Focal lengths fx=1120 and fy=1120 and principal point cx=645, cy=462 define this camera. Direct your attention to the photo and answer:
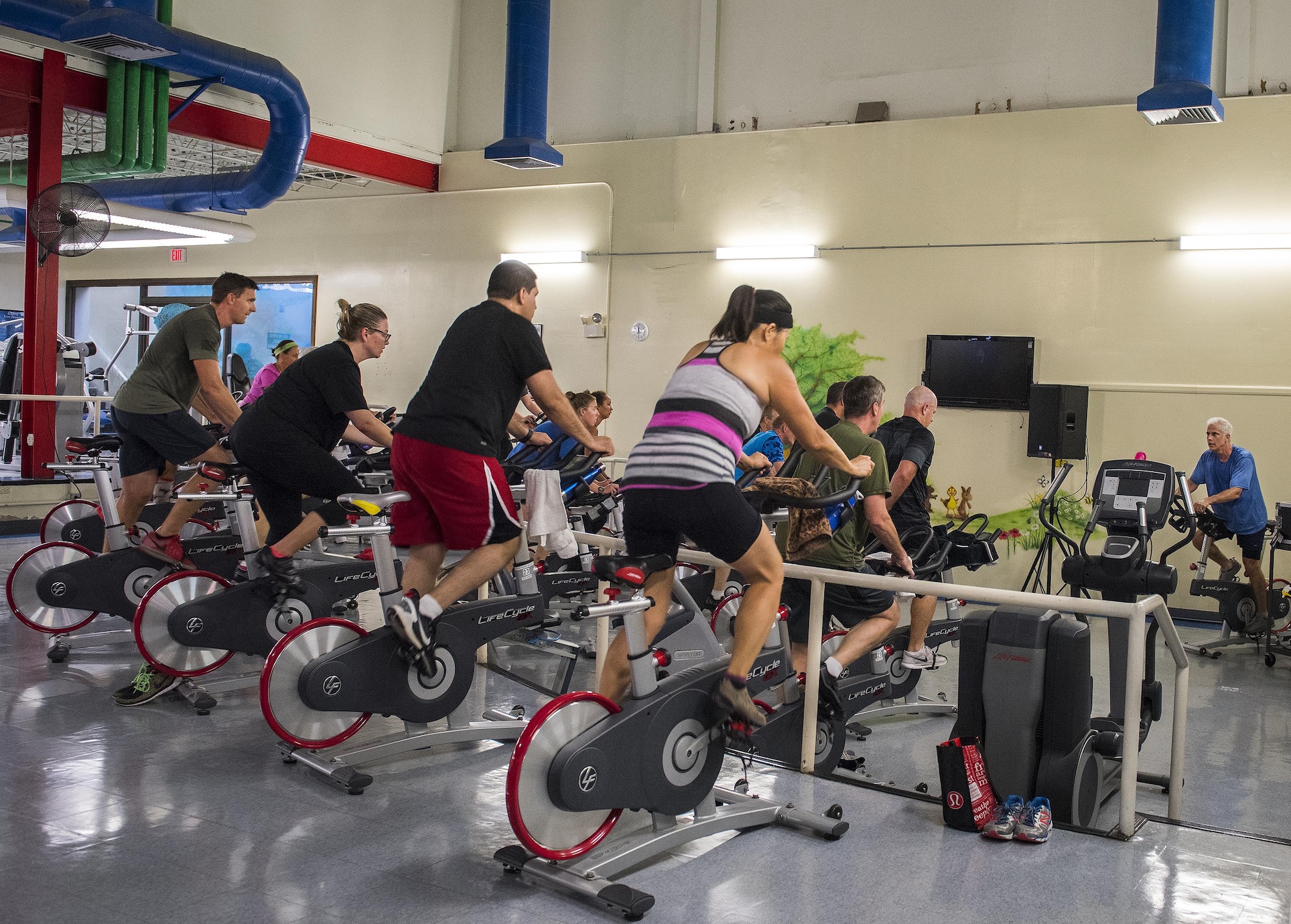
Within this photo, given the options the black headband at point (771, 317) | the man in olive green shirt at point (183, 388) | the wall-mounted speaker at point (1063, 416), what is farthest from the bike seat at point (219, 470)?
the wall-mounted speaker at point (1063, 416)

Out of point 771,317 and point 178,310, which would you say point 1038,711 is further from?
point 178,310

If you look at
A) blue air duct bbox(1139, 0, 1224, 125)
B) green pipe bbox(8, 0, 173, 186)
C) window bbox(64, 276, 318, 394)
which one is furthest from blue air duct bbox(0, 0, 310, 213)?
blue air duct bbox(1139, 0, 1224, 125)

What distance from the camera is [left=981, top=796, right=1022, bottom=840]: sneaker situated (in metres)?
3.16

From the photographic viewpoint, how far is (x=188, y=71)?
8.40 metres

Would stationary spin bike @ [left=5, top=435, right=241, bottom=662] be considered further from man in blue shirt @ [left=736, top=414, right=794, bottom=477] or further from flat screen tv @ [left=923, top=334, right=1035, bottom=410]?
flat screen tv @ [left=923, top=334, right=1035, bottom=410]

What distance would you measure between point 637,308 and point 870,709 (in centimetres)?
602

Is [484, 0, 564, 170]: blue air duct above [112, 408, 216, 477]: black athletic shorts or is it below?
above

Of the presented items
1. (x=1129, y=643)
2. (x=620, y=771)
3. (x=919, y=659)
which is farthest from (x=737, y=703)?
(x=919, y=659)

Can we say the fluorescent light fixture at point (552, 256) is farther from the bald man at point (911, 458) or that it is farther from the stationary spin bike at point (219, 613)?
the stationary spin bike at point (219, 613)

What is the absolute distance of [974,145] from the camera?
28.7ft

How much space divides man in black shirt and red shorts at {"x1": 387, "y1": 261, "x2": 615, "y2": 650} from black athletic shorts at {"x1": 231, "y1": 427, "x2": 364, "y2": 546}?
69 centimetres


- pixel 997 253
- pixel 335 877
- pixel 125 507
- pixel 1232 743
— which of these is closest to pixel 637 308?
pixel 997 253

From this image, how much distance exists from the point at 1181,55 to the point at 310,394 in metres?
5.96

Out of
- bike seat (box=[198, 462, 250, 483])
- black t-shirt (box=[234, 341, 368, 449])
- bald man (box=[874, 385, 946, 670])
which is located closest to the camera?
black t-shirt (box=[234, 341, 368, 449])
